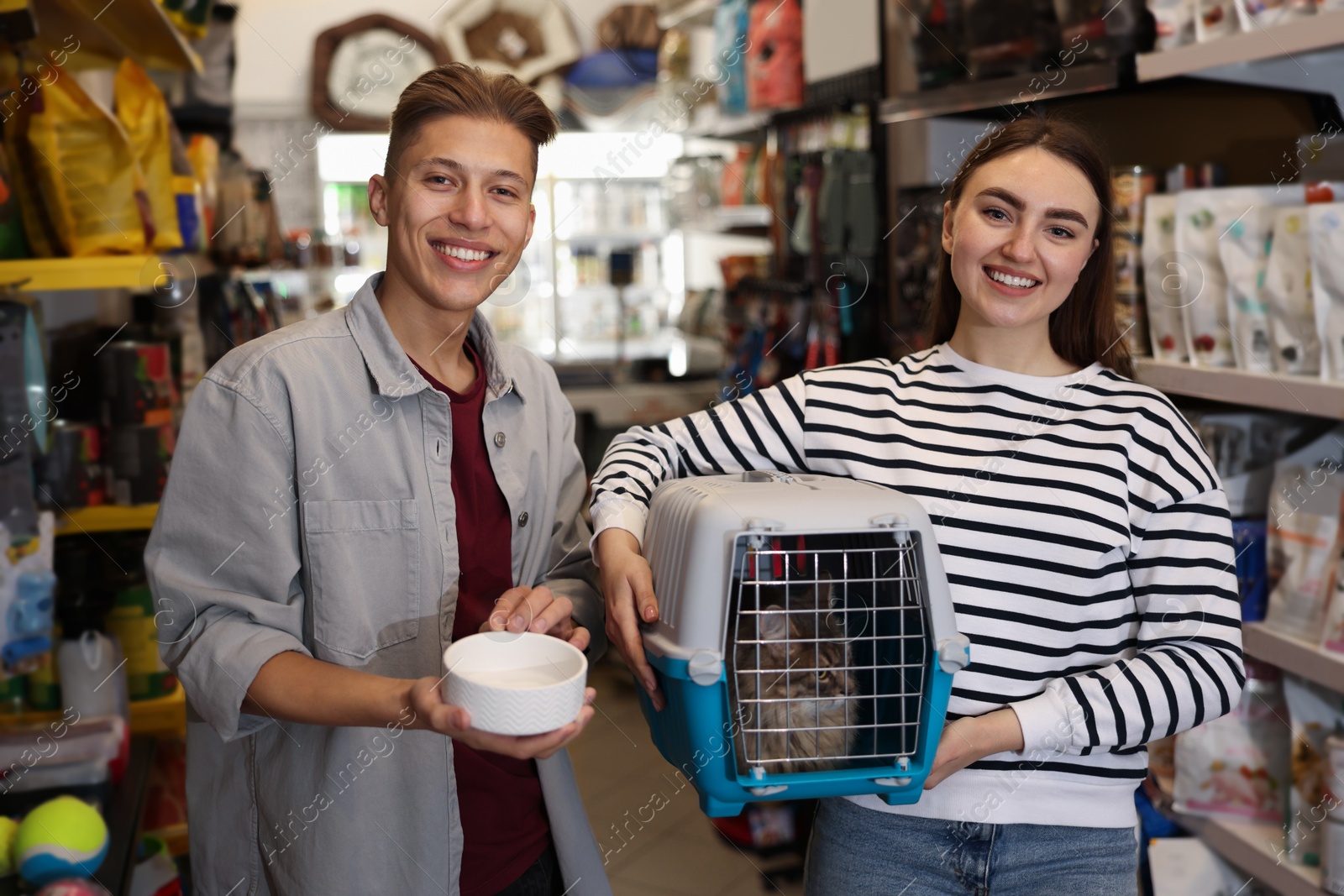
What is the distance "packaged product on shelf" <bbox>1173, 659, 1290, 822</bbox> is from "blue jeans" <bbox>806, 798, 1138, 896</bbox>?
0.82 m

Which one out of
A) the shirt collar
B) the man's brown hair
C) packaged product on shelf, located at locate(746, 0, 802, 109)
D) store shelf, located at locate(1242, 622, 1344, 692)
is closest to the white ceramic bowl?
the shirt collar

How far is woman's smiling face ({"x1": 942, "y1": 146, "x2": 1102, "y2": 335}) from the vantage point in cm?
139

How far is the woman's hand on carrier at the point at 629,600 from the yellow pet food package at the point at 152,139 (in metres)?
1.48

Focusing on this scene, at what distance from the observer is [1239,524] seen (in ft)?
6.74

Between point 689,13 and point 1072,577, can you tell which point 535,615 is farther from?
point 689,13

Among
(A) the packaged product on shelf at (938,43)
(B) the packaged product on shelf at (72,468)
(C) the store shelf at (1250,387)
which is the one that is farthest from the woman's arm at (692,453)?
(A) the packaged product on shelf at (938,43)

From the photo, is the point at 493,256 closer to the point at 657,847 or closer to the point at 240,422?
the point at 240,422

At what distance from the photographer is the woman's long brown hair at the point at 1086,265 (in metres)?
1.43

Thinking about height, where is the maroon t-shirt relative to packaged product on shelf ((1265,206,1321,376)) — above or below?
below

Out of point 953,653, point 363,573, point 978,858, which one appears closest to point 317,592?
point 363,573

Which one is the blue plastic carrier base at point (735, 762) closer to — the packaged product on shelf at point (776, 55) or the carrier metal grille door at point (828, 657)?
the carrier metal grille door at point (828, 657)

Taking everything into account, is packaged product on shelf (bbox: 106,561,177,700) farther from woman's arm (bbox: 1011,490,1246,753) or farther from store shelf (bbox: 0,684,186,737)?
woman's arm (bbox: 1011,490,1246,753)

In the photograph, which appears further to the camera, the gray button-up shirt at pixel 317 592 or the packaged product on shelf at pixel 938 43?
the packaged product on shelf at pixel 938 43

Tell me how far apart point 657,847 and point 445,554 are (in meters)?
2.21
